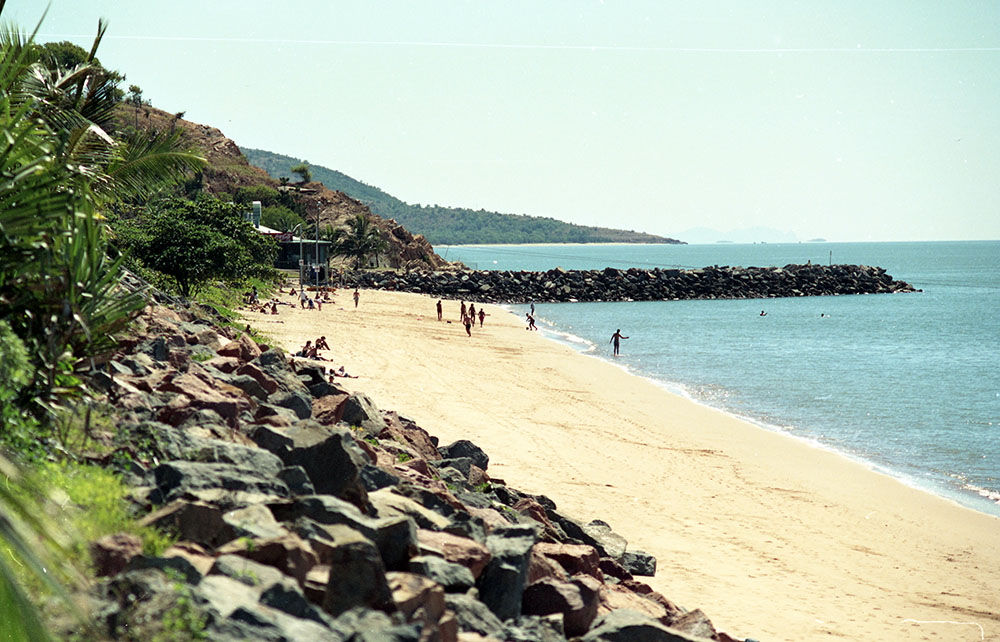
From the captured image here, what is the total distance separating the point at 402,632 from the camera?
15.7 ft

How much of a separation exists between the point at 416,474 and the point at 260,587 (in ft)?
15.5

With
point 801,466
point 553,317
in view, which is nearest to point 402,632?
point 801,466

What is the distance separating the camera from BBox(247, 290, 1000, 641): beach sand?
10.7m

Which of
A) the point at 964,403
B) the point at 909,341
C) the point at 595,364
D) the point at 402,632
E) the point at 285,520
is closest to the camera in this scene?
the point at 402,632

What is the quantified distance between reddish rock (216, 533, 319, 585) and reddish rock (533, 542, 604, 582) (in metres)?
3.70

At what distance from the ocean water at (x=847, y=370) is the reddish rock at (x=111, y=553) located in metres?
17.5

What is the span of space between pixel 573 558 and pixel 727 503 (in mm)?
7442

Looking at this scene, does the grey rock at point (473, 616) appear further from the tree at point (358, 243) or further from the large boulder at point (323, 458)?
the tree at point (358, 243)

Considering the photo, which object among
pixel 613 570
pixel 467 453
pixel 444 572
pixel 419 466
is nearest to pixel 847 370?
pixel 467 453

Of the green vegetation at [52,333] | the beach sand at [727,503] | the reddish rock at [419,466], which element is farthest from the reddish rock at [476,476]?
the green vegetation at [52,333]

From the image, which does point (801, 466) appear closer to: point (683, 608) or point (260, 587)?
point (683, 608)

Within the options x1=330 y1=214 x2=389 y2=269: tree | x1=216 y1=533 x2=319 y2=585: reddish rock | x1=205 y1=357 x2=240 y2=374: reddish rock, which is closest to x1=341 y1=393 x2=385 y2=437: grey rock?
x1=205 y1=357 x2=240 y2=374: reddish rock

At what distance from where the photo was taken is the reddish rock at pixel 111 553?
493 centimetres

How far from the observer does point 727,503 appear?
1531 centimetres
